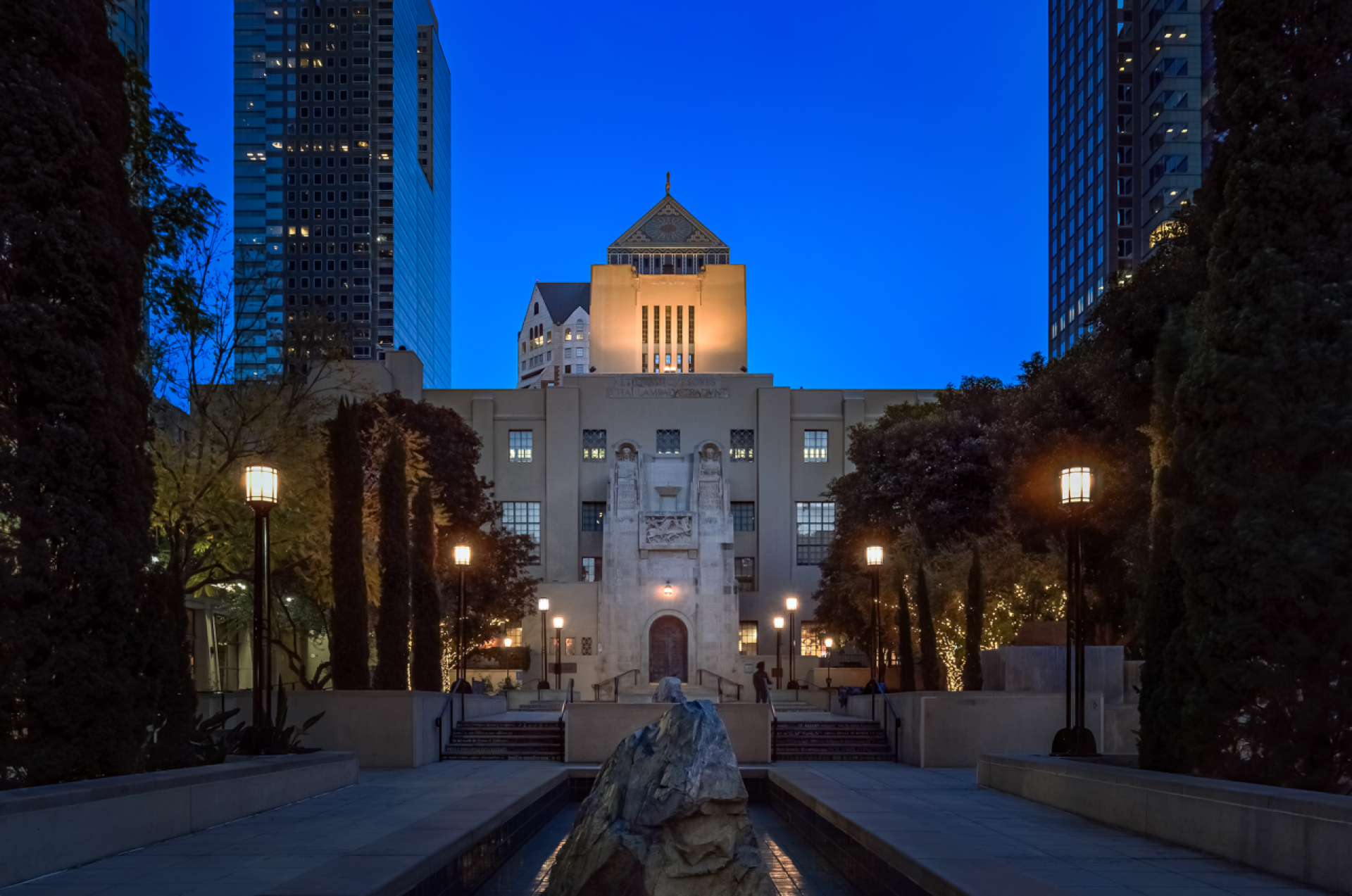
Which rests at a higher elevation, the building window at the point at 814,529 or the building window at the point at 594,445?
the building window at the point at 594,445

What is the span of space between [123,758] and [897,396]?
53073 millimetres

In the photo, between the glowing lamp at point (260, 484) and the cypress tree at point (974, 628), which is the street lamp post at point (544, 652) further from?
the glowing lamp at point (260, 484)

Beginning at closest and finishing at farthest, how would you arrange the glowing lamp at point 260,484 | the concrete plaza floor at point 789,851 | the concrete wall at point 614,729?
the concrete plaza floor at point 789,851 → the glowing lamp at point 260,484 → the concrete wall at point 614,729

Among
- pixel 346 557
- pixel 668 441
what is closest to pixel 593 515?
pixel 668 441

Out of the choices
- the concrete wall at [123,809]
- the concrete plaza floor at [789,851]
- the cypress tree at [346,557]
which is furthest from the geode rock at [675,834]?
the cypress tree at [346,557]

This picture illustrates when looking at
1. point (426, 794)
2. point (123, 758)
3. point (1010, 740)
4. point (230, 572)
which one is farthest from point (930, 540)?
point (123, 758)

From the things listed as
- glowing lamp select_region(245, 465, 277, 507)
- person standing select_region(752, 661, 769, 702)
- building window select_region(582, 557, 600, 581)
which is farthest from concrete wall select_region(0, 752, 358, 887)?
building window select_region(582, 557, 600, 581)

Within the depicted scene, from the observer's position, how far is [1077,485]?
46.4 ft

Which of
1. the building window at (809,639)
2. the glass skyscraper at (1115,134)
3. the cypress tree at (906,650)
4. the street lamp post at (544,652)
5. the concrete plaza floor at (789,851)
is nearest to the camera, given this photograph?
the concrete plaza floor at (789,851)

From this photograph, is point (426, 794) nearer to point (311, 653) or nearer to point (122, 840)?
point (122, 840)

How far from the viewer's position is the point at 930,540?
36.0m

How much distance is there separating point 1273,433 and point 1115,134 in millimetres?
71062

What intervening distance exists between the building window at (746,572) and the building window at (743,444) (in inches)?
206

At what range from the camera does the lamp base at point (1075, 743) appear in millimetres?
13820
